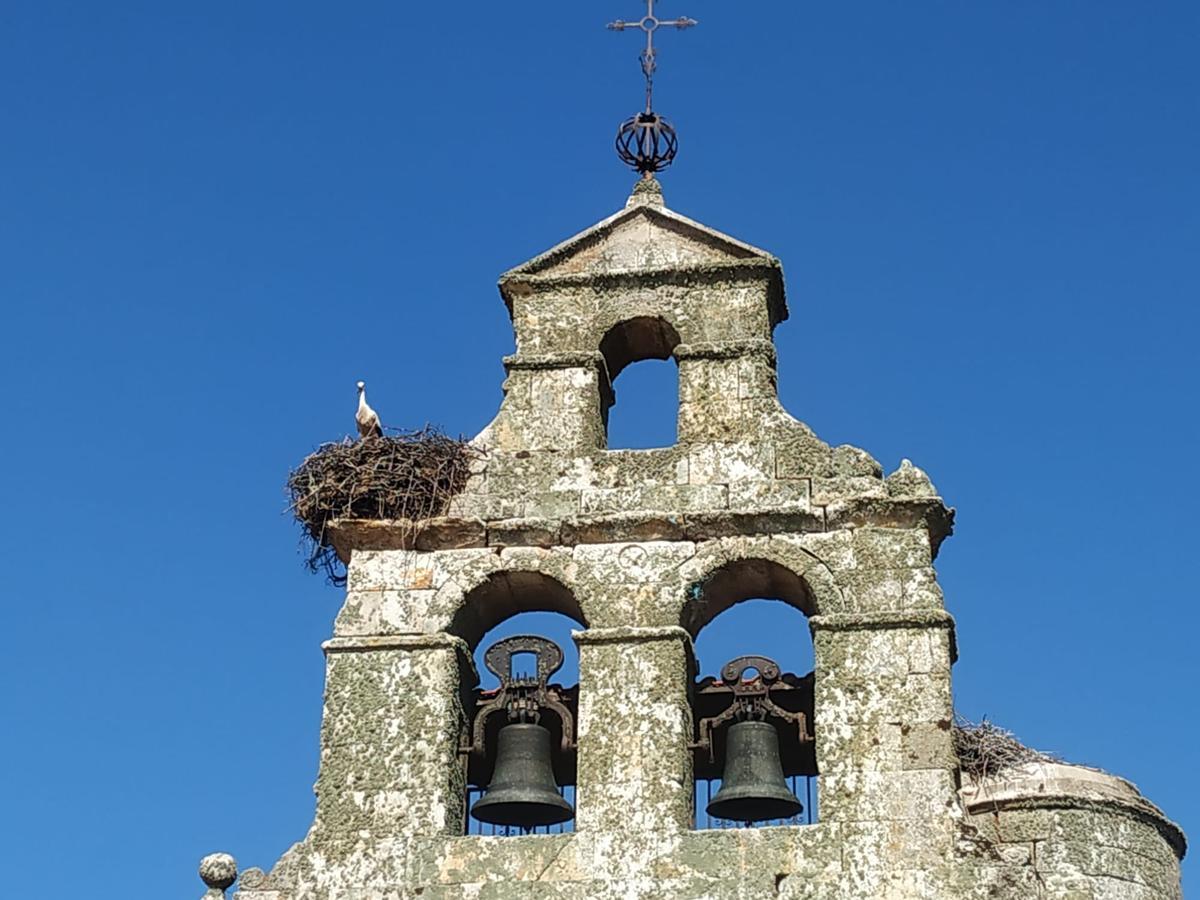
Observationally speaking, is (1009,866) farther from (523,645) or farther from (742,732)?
(523,645)

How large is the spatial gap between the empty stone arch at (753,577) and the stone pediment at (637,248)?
194 cm

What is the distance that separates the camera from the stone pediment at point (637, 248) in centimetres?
1504

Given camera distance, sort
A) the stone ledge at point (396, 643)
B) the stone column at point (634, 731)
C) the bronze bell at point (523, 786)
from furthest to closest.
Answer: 1. the stone ledge at point (396, 643)
2. the bronze bell at point (523, 786)
3. the stone column at point (634, 731)

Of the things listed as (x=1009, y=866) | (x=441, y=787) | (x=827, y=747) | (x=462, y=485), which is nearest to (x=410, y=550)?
(x=462, y=485)

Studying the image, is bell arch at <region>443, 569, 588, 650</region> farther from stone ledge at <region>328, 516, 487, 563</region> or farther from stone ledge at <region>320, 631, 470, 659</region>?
stone ledge at <region>328, 516, 487, 563</region>

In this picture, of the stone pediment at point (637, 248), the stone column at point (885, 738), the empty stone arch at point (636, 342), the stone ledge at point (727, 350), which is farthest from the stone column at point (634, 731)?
the stone pediment at point (637, 248)

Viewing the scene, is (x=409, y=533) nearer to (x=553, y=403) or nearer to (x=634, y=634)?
(x=553, y=403)

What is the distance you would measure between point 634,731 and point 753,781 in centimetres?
66

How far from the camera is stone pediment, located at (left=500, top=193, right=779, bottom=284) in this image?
49.3 ft

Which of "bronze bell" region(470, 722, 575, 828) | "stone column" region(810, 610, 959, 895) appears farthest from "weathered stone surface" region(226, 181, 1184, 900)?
"bronze bell" region(470, 722, 575, 828)

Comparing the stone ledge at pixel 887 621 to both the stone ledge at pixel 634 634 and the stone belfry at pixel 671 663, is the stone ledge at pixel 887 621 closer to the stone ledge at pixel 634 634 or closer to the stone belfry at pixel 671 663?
the stone belfry at pixel 671 663

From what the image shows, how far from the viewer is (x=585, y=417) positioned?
1459 centimetres

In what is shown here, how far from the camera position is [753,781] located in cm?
1342

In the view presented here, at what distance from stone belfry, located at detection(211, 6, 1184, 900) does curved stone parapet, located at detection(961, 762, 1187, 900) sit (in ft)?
0.05
